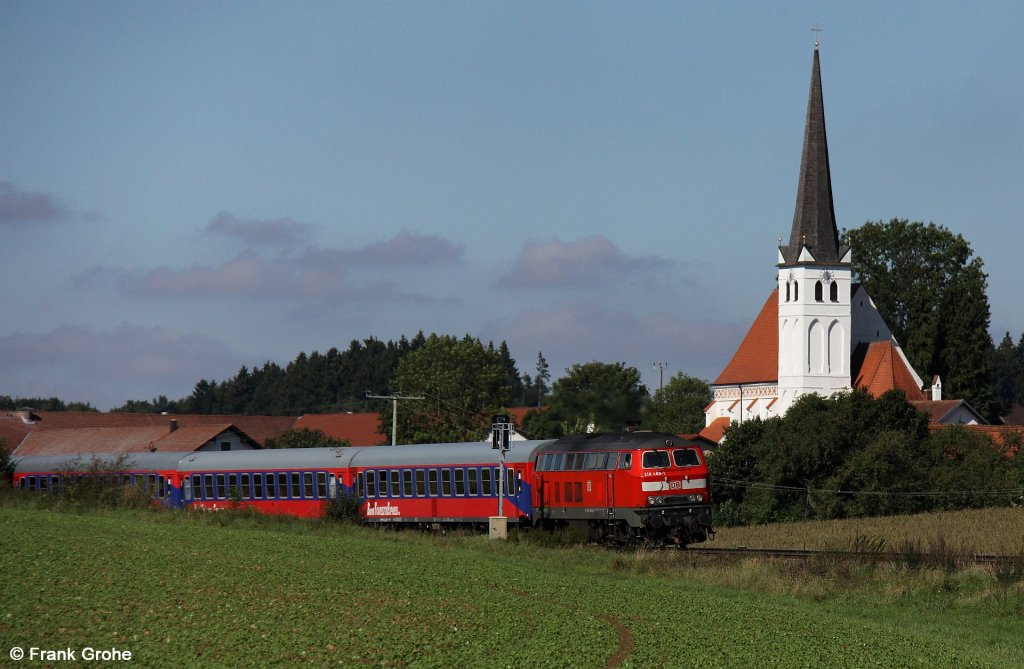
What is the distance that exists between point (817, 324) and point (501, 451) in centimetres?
7045

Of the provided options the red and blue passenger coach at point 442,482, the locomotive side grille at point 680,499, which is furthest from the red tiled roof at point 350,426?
the locomotive side grille at point 680,499

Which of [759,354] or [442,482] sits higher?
[759,354]

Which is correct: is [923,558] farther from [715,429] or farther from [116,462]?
[715,429]

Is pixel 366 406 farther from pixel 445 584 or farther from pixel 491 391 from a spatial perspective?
pixel 445 584

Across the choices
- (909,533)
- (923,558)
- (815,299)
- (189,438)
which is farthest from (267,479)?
(815,299)

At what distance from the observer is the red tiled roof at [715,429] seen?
10256cm

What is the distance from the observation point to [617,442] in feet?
120

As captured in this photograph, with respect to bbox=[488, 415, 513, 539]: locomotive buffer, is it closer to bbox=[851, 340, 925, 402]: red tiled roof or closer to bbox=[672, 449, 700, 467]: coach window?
bbox=[672, 449, 700, 467]: coach window

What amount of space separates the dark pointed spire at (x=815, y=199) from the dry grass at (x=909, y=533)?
42.5m

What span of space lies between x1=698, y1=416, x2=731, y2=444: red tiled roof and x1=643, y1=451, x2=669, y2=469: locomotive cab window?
66.5 metres

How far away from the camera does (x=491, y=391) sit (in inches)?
4872

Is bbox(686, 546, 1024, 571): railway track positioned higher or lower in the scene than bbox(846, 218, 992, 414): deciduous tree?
lower

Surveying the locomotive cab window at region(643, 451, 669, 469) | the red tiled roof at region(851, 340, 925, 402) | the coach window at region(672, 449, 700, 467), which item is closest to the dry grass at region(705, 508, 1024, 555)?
the coach window at region(672, 449, 700, 467)

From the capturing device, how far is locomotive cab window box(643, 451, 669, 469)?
35.6 meters
